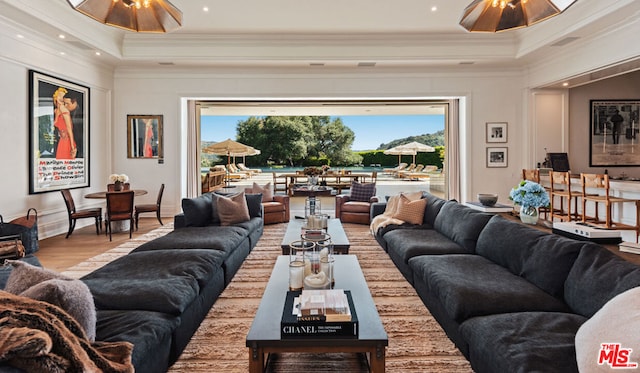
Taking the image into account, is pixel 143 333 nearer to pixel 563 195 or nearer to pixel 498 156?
pixel 563 195

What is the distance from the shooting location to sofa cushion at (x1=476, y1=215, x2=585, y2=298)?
243 centimetres

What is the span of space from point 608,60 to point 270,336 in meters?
6.54

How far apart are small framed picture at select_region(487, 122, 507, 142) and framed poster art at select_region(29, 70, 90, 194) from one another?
25.7 feet

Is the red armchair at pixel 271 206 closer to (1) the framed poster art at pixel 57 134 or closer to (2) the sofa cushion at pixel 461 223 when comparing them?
(1) the framed poster art at pixel 57 134

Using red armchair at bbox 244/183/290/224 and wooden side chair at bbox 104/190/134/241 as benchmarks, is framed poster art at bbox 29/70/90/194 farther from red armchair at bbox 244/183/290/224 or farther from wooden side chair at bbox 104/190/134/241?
red armchair at bbox 244/183/290/224

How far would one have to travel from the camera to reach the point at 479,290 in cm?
244

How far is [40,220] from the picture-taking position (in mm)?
6000

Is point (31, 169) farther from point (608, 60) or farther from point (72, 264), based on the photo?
point (608, 60)

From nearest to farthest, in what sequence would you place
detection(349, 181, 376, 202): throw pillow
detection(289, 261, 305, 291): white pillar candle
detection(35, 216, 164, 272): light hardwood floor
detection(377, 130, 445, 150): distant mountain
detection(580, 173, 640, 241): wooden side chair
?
detection(289, 261, 305, 291): white pillar candle, detection(35, 216, 164, 272): light hardwood floor, detection(580, 173, 640, 241): wooden side chair, detection(349, 181, 376, 202): throw pillow, detection(377, 130, 445, 150): distant mountain

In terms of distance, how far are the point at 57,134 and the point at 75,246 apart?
1.96m

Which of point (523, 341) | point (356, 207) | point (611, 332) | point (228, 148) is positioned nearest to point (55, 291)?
point (523, 341)

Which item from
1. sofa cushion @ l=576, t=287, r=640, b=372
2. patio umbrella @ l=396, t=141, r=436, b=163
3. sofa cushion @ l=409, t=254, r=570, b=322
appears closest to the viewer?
sofa cushion @ l=576, t=287, r=640, b=372

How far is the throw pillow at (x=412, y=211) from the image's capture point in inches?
199

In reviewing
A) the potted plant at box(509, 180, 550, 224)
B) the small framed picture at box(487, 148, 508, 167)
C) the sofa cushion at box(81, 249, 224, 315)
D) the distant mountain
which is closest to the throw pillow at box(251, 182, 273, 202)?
the sofa cushion at box(81, 249, 224, 315)
